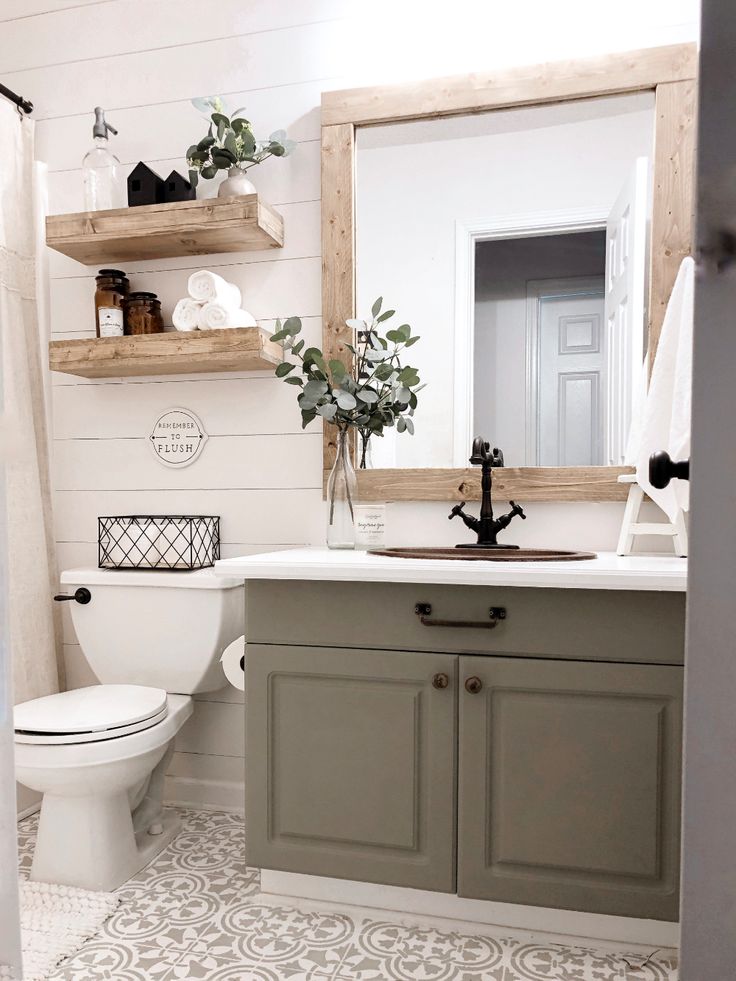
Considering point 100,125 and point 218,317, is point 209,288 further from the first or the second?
point 100,125

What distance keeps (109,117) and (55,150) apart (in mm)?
206

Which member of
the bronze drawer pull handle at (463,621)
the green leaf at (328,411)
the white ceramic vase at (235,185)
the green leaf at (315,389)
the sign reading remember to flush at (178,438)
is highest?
the white ceramic vase at (235,185)

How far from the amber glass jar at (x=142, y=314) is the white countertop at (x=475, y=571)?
2.97 feet

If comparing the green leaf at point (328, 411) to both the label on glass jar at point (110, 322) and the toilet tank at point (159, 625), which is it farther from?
the label on glass jar at point (110, 322)

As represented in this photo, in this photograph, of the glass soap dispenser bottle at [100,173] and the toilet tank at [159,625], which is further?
the glass soap dispenser bottle at [100,173]

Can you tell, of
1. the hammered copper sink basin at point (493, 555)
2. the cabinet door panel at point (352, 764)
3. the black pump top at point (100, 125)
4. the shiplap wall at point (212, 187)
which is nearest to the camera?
the cabinet door panel at point (352, 764)

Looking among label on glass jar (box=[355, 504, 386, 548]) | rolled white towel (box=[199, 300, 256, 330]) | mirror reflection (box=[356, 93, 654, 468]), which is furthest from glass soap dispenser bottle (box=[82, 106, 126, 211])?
label on glass jar (box=[355, 504, 386, 548])

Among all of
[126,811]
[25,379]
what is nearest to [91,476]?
[25,379]

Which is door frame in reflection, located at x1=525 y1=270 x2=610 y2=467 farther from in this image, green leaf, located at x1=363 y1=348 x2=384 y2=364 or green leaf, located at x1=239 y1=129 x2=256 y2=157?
green leaf, located at x1=239 y1=129 x2=256 y2=157

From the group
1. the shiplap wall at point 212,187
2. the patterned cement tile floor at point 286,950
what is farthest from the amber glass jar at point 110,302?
the patterned cement tile floor at point 286,950

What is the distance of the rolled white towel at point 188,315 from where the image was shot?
206cm

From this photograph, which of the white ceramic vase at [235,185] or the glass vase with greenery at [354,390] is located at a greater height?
the white ceramic vase at [235,185]

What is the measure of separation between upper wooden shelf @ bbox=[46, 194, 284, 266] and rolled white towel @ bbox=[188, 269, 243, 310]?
0.41 ft

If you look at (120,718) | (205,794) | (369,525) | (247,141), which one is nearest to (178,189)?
(247,141)
